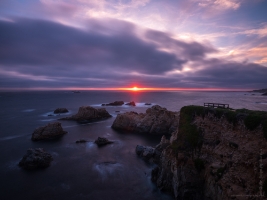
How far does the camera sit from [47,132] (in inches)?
2090

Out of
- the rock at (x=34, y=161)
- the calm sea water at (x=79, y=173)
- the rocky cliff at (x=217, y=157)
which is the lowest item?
the calm sea water at (x=79, y=173)

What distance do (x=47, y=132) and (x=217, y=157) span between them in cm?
4846

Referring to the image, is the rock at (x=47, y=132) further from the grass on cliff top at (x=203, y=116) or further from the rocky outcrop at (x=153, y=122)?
the grass on cliff top at (x=203, y=116)

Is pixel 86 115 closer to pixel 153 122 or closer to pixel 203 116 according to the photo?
pixel 153 122

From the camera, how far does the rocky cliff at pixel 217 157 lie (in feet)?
56.8

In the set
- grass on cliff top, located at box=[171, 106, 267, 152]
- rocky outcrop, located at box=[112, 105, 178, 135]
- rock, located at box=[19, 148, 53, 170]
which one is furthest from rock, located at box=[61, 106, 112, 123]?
grass on cliff top, located at box=[171, 106, 267, 152]

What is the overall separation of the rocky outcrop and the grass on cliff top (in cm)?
3101

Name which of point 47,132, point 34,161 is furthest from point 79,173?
point 47,132

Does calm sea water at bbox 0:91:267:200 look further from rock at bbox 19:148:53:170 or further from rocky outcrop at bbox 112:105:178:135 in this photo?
rocky outcrop at bbox 112:105:178:135

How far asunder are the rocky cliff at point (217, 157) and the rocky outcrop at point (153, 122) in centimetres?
3109

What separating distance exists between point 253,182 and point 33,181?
3180cm

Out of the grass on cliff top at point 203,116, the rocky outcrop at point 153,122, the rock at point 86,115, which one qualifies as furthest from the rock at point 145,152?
the rock at point 86,115

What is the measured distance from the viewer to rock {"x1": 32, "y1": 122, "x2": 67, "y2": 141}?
169 feet

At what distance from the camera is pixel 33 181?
97.0 feet
